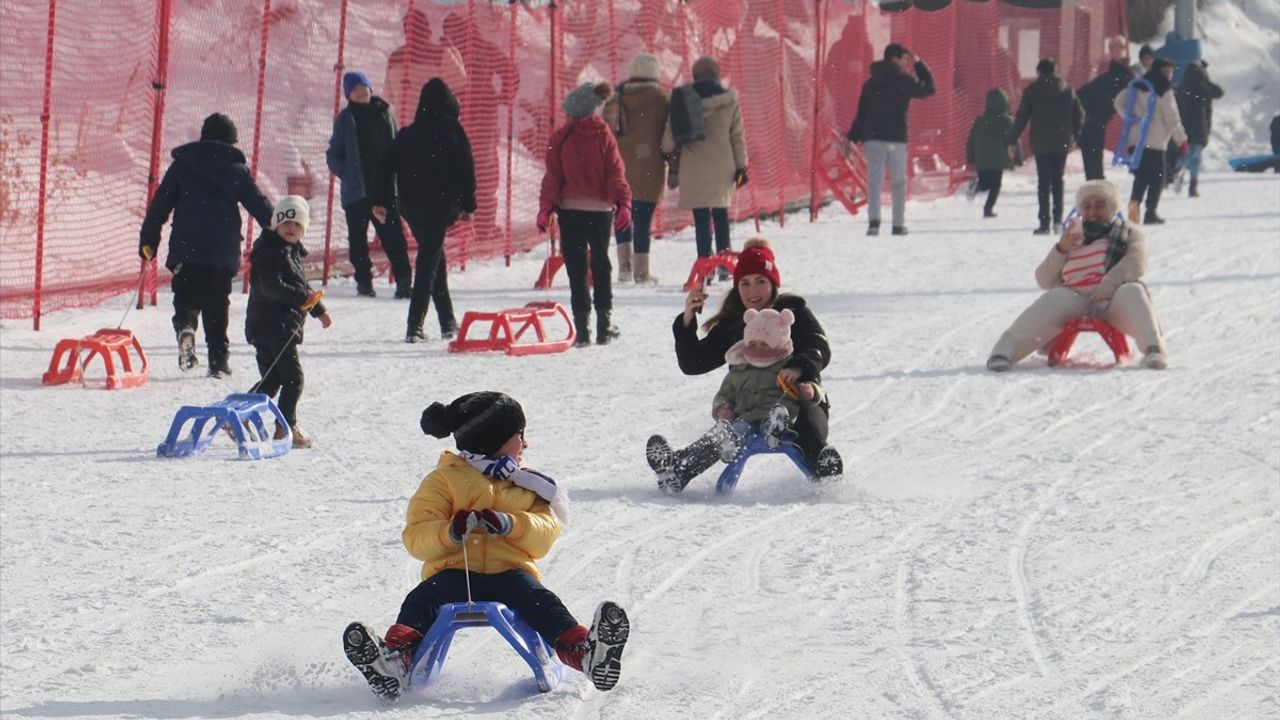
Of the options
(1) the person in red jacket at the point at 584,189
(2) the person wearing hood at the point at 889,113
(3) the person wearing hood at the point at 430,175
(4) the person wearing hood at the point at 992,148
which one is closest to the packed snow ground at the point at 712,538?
(1) the person in red jacket at the point at 584,189

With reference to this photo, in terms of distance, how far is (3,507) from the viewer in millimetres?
8398

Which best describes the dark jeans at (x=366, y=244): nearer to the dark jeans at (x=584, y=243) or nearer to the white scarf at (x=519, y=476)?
the dark jeans at (x=584, y=243)

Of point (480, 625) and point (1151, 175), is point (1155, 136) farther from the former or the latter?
point (480, 625)

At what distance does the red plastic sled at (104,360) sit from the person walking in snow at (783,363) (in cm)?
422

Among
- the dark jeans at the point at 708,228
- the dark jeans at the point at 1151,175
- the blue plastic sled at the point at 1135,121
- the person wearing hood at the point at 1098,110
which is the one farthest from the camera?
the person wearing hood at the point at 1098,110

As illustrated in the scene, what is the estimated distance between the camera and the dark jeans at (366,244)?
15.0 metres

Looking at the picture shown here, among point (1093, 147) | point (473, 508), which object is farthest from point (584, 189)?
point (1093, 147)

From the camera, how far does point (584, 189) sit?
12.7 m

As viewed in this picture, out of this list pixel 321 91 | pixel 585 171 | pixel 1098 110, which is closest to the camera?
pixel 585 171

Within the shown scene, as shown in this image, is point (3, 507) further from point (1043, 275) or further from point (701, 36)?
point (701, 36)

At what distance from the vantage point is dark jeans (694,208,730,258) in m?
16.5

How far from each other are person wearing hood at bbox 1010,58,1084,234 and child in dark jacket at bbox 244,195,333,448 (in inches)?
465

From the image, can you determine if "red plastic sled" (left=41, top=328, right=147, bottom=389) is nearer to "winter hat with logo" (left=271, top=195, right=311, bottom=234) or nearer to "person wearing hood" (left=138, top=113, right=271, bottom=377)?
"person wearing hood" (left=138, top=113, right=271, bottom=377)

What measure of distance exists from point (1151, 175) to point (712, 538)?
14177 mm
